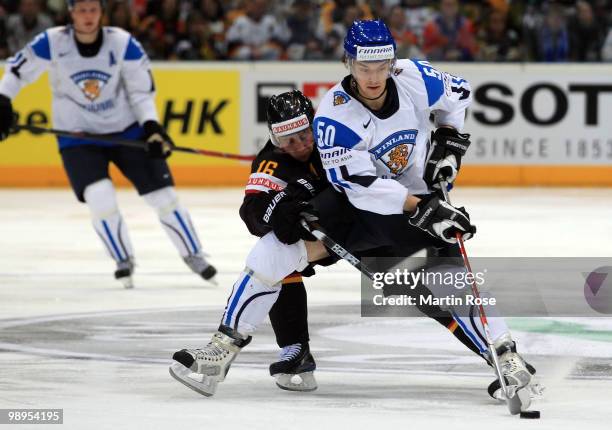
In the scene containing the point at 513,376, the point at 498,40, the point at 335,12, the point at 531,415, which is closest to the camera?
the point at 531,415

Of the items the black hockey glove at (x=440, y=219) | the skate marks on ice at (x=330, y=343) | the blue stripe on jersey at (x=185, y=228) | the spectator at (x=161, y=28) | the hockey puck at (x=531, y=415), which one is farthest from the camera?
the spectator at (x=161, y=28)

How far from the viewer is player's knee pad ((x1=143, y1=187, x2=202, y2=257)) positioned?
23.5 feet

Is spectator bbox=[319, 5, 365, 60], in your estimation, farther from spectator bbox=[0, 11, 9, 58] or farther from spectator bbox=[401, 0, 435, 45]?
spectator bbox=[0, 11, 9, 58]

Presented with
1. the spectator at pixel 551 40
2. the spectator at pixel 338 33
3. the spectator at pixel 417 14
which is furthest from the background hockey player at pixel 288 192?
the spectator at pixel 417 14

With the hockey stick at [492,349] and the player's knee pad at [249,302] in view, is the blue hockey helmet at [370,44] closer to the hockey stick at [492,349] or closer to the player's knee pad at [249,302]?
the hockey stick at [492,349]

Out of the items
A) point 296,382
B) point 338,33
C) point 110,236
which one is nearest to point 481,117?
point 338,33

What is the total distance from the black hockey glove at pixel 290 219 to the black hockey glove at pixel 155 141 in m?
2.93

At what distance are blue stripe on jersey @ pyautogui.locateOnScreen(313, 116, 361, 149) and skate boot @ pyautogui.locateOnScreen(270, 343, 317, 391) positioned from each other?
26.7 inches

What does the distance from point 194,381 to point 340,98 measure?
0.94m

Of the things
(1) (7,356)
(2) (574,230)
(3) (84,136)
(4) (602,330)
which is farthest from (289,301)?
(2) (574,230)

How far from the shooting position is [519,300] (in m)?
6.21

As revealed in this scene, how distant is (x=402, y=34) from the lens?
12469 millimetres

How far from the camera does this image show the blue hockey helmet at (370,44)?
4184 millimetres

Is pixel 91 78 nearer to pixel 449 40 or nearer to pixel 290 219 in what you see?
pixel 290 219
